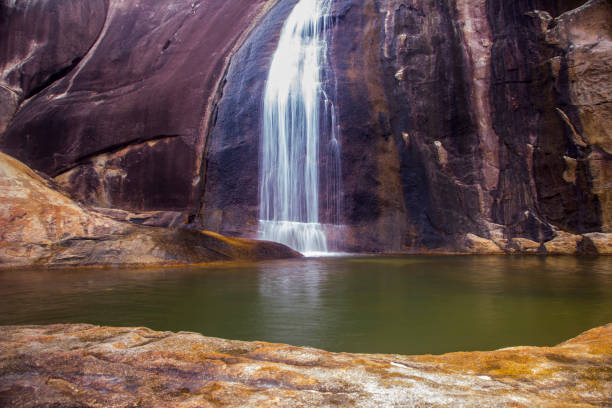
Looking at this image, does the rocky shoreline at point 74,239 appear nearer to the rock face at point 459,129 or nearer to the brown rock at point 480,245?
the rock face at point 459,129

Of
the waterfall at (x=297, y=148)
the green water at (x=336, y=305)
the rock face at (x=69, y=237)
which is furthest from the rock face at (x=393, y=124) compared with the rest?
the green water at (x=336, y=305)

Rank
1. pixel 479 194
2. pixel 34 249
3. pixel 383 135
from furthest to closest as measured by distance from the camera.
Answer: pixel 383 135, pixel 479 194, pixel 34 249

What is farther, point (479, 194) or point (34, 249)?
point (479, 194)

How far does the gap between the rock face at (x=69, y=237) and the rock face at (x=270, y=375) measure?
20.9ft

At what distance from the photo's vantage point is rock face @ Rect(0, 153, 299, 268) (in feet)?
25.3

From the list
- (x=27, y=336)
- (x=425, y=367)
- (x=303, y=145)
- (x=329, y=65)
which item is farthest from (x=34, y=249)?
(x=329, y=65)

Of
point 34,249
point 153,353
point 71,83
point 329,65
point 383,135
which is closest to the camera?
point 153,353

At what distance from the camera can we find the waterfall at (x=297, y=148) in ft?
44.9

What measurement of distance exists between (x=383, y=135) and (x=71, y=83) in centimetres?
1535

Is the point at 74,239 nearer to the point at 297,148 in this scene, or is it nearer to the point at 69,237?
the point at 69,237

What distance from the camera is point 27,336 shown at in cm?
217

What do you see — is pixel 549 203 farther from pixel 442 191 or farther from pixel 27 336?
pixel 27 336

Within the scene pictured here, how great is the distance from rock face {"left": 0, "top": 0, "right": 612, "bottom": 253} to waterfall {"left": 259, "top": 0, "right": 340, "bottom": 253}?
46 centimetres

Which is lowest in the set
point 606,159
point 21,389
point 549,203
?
point 21,389
